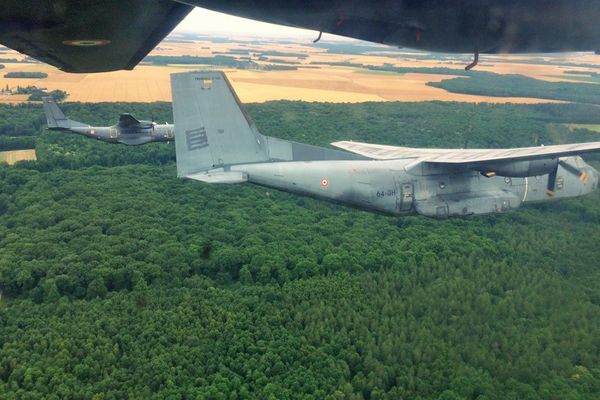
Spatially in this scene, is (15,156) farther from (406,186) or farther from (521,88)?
(521,88)

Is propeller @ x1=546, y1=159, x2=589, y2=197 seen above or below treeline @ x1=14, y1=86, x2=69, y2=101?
below

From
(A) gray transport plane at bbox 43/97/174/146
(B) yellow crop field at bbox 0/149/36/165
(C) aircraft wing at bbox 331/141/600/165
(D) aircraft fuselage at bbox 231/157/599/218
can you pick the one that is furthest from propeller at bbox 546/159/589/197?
(B) yellow crop field at bbox 0/149/36/165

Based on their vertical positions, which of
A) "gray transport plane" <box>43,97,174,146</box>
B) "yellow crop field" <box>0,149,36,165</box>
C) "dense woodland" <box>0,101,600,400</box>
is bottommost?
"dense woodland" <box>0,101,600,400</box>

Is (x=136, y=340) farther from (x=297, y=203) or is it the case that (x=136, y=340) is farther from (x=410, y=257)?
(x=297, y=203)

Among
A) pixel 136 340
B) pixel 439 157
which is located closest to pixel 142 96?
pixel 136 340

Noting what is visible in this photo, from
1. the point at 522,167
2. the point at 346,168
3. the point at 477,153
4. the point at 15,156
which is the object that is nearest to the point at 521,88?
the point at 477,153

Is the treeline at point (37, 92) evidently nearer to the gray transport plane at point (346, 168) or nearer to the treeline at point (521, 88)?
the gray transport plane at point (346, 168)

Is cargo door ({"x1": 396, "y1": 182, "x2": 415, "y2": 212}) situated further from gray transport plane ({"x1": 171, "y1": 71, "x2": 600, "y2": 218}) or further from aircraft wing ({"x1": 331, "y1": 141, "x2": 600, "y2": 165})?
aircraft wing ({"x1": 331, "y1": 141, "x2": 600, "y2": 165})
